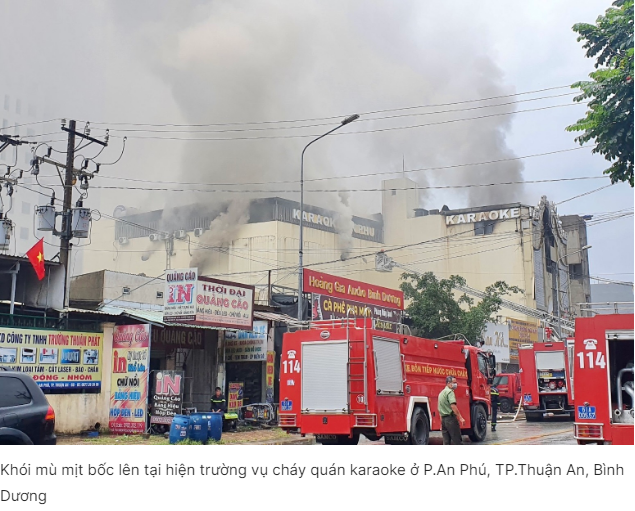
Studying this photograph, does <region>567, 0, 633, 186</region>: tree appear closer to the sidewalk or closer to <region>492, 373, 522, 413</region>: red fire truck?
the sidewalk

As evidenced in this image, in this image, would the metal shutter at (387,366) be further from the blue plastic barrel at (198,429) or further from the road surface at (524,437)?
the blue plastic barrel at (198,429)

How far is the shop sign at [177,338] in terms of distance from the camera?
21373mm

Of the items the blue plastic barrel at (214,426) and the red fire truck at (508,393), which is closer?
the blue plastic barrel at (214,426)

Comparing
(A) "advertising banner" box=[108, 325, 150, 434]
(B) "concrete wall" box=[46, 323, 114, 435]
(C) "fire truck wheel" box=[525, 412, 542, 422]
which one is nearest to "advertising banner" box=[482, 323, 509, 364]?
(C) "fire truck wheel" box=[525, 412, 542, 422]

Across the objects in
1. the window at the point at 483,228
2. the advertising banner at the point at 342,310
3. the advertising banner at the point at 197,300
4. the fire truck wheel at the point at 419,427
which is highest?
the window at the point at 483,228

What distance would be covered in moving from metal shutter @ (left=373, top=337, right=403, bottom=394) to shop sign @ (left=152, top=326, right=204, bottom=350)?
10065 mm

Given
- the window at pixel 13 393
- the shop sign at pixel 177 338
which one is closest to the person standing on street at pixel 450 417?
the window at pixel 13 393

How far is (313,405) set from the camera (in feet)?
42.6

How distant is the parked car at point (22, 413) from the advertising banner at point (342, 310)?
1915cm

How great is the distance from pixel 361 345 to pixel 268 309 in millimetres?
14758

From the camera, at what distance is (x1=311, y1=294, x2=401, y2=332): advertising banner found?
29.6 metres

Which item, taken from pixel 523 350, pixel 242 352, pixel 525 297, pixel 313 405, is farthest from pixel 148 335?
pixel 525 297

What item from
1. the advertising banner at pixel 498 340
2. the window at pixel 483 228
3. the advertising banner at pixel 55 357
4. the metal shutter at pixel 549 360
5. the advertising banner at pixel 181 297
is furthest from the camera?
the window at pixel 483 228
